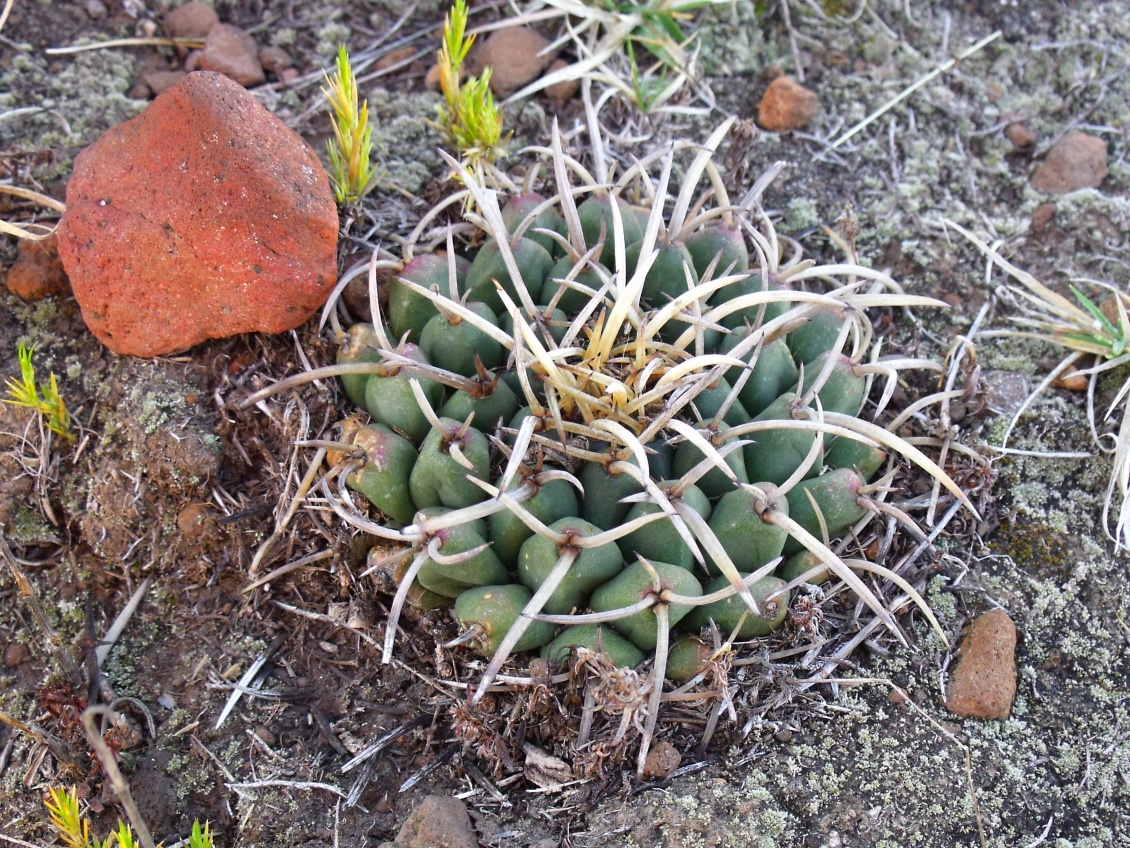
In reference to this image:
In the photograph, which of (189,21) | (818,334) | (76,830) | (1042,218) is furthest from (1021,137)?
(76,830)

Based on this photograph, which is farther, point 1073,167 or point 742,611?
point 1073,167

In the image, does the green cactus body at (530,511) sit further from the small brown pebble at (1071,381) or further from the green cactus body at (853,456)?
the small brown pebble at (1071,381)

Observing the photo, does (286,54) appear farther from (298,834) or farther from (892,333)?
(298,834)

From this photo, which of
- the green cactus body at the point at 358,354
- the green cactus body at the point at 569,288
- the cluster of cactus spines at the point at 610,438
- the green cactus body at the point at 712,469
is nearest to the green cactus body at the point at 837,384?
the cluster of cactus spines at the point at 610,438

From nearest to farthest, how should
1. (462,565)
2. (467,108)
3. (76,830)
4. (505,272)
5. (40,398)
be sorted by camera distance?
1. (76,830)
2. (462,565)
3. (505,272)
4. (40,398)
5. (467,108)

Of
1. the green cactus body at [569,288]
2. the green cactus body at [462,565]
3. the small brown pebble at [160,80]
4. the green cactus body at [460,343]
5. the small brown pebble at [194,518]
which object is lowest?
the small brown pebble at [194,518]

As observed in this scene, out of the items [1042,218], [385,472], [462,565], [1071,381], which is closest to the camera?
[462,565]

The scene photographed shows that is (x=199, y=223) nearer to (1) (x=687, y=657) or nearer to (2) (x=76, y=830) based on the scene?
(2) (x=76, y=830)
